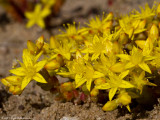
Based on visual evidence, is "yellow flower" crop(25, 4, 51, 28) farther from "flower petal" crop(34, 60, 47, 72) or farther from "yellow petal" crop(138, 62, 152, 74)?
"yellow petal" crop(138, 62, 152, 74)

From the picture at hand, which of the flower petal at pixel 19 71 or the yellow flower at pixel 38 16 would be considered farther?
the yellow flower at pixel 38 16

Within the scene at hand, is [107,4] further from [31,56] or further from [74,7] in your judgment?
[31,56]

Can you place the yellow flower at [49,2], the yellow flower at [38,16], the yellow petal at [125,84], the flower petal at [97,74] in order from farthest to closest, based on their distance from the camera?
the yellow flower at [49,2] → the yellow flower at [38,16] → the flower petal at [97,74] → the yellow petal at [125,84]

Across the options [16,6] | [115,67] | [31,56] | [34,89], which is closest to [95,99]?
[115,67]

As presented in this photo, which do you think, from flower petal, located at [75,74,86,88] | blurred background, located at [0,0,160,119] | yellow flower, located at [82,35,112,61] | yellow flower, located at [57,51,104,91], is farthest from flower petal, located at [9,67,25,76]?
blurred background, located at [0,0,160,119]

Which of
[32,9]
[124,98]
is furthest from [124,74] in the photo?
[32,9]

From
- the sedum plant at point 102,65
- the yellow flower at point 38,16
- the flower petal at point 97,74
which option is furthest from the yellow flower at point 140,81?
the yellow flower at point 38,16

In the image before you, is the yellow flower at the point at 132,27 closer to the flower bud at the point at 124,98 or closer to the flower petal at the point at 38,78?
the flower bud at the point at 124,98
